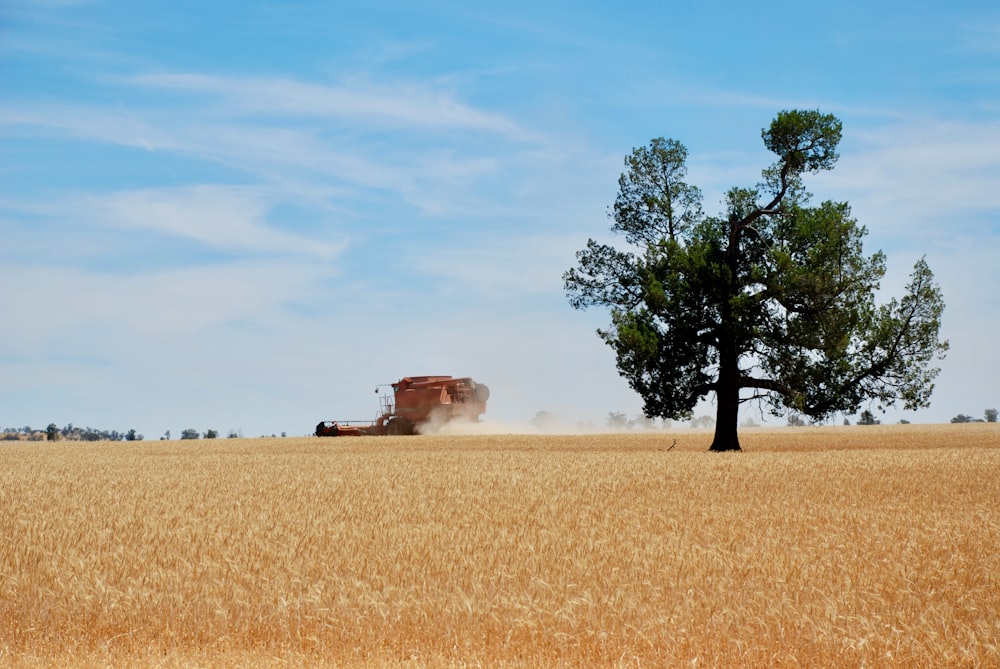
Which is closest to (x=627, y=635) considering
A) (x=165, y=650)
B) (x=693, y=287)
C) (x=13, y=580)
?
(x=165, y=650)

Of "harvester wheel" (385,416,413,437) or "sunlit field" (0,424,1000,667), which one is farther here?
"harvester wheel" (385,416,413,437)

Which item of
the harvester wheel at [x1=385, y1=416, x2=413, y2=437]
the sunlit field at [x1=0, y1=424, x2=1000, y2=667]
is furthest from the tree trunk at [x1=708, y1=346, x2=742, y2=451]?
the harvester wheel at [x1=385, y1=416, x2=413, y2=437]

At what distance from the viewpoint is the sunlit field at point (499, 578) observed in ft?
28.8

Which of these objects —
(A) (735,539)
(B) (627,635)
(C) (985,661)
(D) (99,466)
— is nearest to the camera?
(C) (985,661)

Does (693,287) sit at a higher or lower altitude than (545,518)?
higher

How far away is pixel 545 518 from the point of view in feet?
48.4

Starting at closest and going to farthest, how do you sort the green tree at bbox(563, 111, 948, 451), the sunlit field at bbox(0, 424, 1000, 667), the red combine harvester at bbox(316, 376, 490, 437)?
1. the sunlit field at bbox(0, 424, 1000, 667)
2. the green tree at bbox(563, 111, 948, 451)
3. the red combine harvester at bbox(316, 376, 490, 437)

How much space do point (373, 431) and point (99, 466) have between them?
29.0 m

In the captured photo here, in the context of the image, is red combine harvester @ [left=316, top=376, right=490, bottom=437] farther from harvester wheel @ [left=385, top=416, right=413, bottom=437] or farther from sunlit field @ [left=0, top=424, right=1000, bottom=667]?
sunlit field @ [left=0, top=424, right=1000, bottom=667]

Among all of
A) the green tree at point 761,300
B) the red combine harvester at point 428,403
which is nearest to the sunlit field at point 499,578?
the green tree at point 761,300

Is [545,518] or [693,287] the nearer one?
[545,518]

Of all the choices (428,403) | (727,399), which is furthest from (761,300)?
(428,403)

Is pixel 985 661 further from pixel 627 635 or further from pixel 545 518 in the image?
pixel 545 518

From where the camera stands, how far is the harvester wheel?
5447 centimetres
